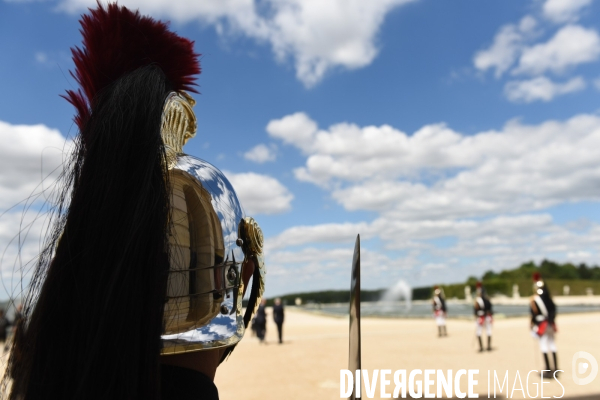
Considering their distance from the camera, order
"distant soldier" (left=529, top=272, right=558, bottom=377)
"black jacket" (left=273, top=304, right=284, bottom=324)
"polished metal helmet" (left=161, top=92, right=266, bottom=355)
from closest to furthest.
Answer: "polished metal helmet" (left=161, top=92, right=266, bottom=355) → "distant soldier" (left=529, top=272, right=558, bottom=377) → "black jacket" (left=273, top=304, right=284, bottom=324)

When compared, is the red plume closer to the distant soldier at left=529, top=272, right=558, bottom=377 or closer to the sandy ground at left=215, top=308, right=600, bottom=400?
the sandy ground at left=215, top=308, right=600, bottom=400

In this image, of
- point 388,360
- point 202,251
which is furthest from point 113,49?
point 388,360

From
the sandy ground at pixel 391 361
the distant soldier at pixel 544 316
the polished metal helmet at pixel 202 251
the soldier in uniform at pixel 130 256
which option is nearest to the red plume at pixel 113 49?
the soldier in uniform at pixel 130 256

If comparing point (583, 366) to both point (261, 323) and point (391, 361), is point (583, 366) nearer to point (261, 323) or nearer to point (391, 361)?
point (391, 361)

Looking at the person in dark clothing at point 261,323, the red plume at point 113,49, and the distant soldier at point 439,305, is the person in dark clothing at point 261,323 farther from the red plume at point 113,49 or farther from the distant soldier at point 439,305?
the red plume at point 113,49

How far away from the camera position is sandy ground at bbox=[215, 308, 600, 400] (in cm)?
992

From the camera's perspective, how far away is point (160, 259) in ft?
4.12

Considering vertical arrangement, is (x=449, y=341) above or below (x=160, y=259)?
below

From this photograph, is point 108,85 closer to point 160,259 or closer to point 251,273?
point 160,259

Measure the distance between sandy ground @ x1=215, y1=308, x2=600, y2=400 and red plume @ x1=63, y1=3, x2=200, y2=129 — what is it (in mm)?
8560

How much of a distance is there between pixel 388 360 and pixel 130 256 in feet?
43.1

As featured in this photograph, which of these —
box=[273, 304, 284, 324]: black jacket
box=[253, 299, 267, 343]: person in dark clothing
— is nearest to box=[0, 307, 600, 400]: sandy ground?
box=[253, 299, 267, 343]: person in dark clothing

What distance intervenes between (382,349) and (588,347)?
19.3 feet

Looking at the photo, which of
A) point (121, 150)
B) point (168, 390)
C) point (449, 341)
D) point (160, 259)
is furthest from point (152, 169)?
point (449, 341)
